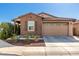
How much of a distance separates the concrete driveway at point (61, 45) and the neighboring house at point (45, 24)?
232mm

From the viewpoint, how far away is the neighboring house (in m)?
7.96

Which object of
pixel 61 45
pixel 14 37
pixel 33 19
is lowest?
pixel 61 45

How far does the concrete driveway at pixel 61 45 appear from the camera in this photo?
7.43 metres

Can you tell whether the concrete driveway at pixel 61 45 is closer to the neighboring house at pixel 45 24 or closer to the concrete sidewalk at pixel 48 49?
the concrete sidewalk at pixel 48 49

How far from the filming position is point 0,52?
7484mm

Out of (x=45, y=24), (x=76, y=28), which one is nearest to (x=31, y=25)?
(x=45, y=24)

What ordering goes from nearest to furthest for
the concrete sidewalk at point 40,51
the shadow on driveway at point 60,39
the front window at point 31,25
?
the concrete sidewalk at point 40,51, the shadow on driveway at point 60,39, the front window at point 31,25

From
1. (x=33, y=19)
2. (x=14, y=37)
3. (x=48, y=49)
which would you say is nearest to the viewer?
(x=48, y=49)

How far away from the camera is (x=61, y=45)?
303 inches

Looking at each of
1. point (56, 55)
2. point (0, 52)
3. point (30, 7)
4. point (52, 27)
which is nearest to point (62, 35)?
point (52, 27)

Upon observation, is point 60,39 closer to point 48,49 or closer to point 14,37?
point 48,49

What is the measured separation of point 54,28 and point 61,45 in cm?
88

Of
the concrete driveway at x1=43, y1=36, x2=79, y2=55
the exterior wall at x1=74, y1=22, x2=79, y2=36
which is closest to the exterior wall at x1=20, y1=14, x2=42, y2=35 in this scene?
the concrete driveway at x1=43, y1=36, x2=79, y2=55

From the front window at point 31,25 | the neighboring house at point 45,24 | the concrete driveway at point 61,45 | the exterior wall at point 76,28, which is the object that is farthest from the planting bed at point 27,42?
the exterior wall at point 76,28
